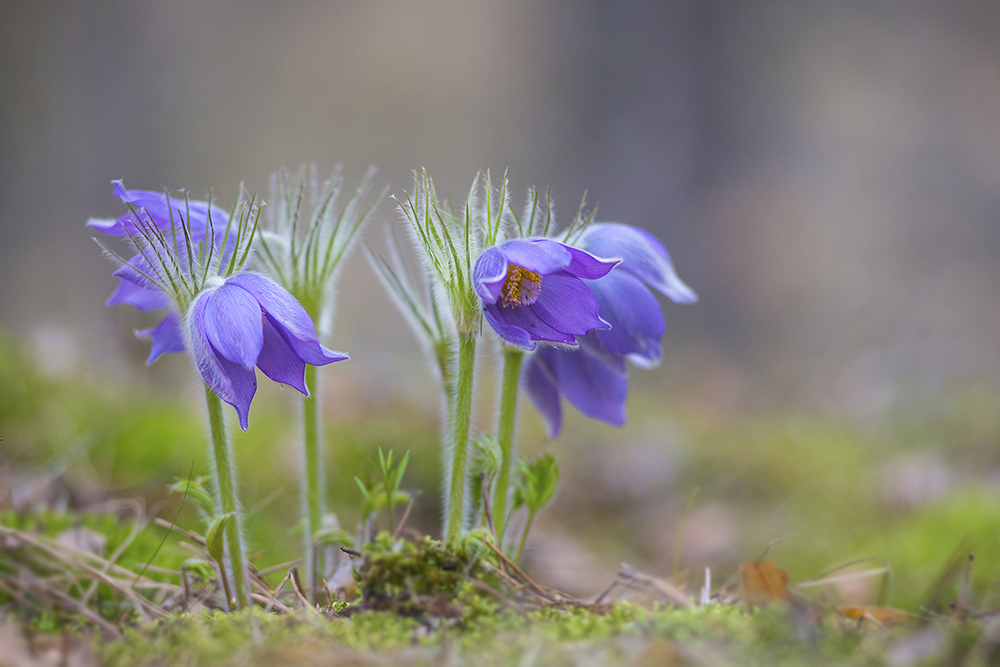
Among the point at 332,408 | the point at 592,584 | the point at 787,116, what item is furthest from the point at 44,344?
the point at 787,116

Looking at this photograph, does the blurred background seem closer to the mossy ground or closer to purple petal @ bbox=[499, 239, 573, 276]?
the mossy ground

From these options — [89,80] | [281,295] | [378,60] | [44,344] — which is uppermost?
[378,60]

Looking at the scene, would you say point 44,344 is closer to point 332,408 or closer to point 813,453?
point 332,408

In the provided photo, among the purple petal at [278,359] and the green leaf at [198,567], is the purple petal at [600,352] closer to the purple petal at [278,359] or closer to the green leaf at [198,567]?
the purple petal at [278,359]

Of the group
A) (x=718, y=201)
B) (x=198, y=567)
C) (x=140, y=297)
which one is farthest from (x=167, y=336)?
(x=718, y=201)

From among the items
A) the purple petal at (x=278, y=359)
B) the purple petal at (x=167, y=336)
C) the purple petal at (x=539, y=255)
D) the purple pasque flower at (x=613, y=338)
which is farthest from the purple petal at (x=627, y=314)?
the purple petal at (x=167, y=336)

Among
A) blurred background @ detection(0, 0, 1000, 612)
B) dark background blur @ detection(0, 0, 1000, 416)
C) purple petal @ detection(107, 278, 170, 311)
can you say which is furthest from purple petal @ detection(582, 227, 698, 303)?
dark background blur @ detection(0, 0, 1000, 416)

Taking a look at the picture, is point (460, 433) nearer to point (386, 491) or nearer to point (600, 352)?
point (386, 491)

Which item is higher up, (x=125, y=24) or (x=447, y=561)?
(x=125, y=24)
